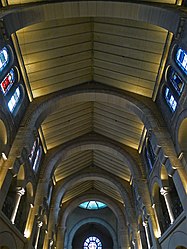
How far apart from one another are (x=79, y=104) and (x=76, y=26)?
499cm

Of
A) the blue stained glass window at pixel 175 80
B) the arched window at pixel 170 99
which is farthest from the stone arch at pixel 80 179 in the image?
the blue stained glass window at pixel 175 80

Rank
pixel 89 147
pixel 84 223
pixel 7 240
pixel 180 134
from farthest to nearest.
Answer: pixel 84 223 < pixel 89 147 < pixel 180 134 < pixel 7 240

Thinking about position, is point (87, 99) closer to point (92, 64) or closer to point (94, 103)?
point (94, 103)

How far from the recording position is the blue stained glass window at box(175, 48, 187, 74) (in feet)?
28.4

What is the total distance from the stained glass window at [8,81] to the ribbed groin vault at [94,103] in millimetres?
40

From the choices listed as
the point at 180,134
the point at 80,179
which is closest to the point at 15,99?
the point at 180,134

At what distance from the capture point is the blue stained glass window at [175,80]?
366 inches

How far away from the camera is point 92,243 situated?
2961cm

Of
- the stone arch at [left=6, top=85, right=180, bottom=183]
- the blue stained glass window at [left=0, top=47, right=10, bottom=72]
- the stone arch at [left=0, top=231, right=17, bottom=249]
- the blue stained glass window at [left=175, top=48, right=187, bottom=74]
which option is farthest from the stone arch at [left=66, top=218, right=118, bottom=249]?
the blue stained glass window at [left=175, top=48, right=187, bottom=74]

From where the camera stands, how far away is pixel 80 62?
1204cm

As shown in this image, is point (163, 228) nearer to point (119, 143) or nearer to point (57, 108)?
point (119, 143)

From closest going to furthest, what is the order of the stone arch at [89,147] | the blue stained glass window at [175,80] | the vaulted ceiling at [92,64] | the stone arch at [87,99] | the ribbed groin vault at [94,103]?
the ribbed groin vault at [94,103], the blue stained glass window at [175,80], the vaulted ceiling at [92,64], the stone arch at [87,99], the stone arch at [89,147]

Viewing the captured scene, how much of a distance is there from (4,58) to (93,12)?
3851 millimetres

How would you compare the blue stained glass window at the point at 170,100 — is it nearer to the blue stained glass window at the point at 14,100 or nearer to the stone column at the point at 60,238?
the blue stained glass window at the point at 14,100
